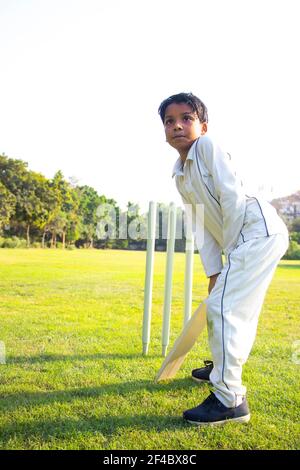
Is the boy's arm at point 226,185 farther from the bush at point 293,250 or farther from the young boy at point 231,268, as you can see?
the bush at point 293,250

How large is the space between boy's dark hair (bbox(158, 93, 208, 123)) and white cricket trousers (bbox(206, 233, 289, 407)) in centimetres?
85

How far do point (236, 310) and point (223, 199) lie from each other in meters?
0.58

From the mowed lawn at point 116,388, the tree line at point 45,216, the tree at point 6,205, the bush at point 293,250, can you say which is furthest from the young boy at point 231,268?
the tree at point 6,205

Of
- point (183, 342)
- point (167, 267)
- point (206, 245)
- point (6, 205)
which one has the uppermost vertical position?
point (6, 205)

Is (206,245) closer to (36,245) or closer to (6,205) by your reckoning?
(6,205)

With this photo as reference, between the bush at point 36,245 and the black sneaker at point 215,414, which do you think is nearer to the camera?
the black sneaker at point 215,414

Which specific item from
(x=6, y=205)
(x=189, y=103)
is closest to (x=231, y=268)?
(x=189, y=103)

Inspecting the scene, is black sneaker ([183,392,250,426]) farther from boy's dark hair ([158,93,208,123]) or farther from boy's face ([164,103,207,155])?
boy's dark hair ([158,93,208,123])

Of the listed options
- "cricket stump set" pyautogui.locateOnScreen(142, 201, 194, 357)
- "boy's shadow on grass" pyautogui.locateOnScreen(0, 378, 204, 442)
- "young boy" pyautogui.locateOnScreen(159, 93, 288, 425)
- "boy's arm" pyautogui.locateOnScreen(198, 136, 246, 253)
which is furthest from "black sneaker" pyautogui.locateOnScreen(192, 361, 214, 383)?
"boy's arm" pyautogui.locateOnScreen(198, 136, 246, 253)

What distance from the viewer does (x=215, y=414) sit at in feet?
7.89

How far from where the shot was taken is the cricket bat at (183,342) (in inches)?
120
